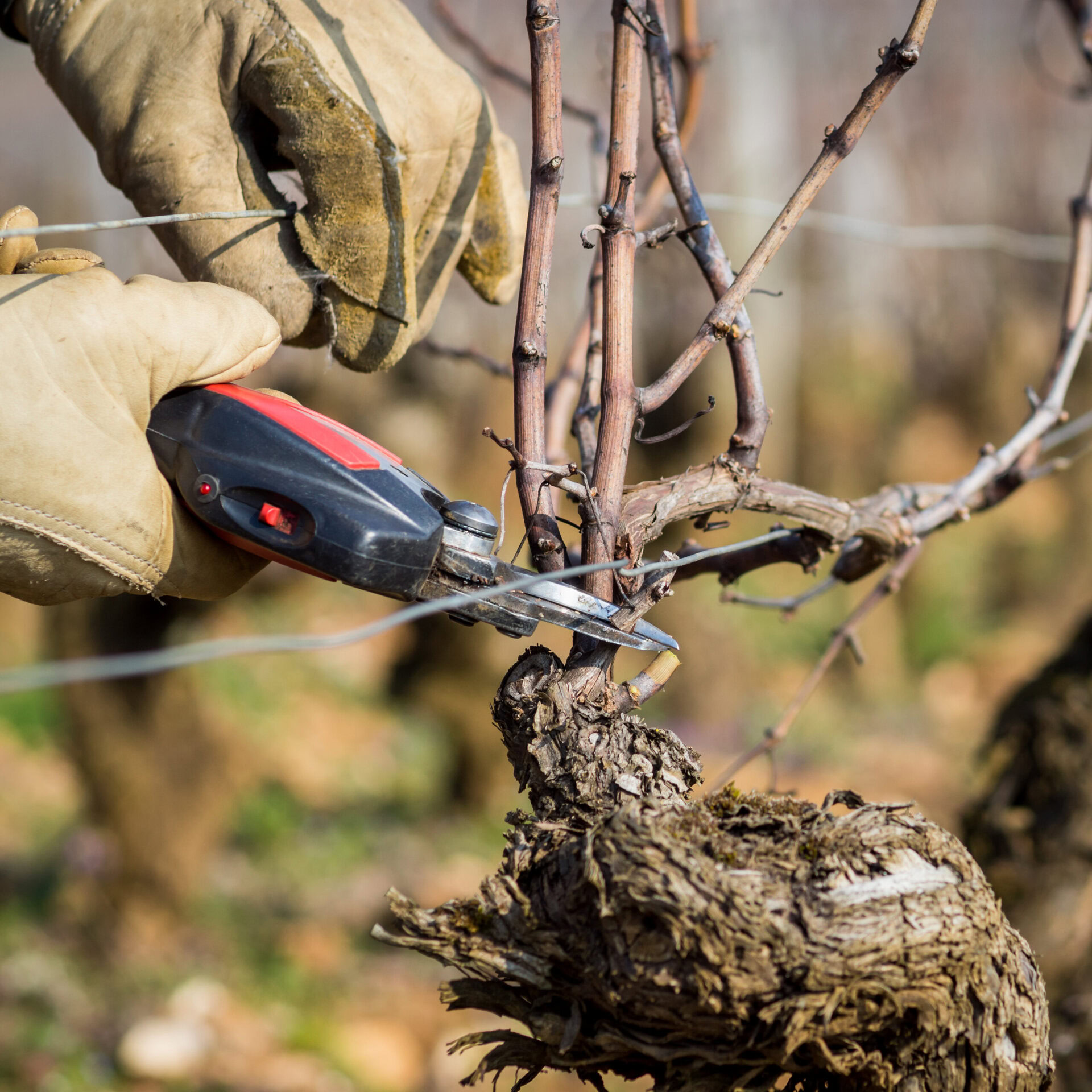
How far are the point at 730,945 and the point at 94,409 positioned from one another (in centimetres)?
84

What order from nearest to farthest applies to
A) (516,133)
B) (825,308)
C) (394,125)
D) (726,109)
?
(394,125), (516,133), (726,109), (825,308)

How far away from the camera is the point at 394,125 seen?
1219mm

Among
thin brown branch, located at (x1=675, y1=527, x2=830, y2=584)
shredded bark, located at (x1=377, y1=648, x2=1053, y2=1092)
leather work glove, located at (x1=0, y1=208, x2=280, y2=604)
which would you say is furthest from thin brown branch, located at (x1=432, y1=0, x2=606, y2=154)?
shredded bark, located at (x1=377, y1=648, x2=1053, y2=1092)

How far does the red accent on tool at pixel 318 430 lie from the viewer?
1.01 metres

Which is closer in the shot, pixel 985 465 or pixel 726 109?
pixel 985 465

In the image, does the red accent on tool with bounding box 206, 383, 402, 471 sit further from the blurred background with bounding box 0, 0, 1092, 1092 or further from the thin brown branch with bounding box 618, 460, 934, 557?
the blurred background with bounding box 0, 0, 1092, 1092

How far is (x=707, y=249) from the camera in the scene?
1303mm

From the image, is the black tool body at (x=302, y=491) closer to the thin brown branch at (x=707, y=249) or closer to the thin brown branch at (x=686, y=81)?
the thin brown branch at (x=707, y=249)

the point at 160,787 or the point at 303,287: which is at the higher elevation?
the point at 303,287

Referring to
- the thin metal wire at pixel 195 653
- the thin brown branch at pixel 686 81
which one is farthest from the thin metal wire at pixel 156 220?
the thin brown branch at pixel 686 81

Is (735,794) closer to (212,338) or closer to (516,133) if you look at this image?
(212,338)

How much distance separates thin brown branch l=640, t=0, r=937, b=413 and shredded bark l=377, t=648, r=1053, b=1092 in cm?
46

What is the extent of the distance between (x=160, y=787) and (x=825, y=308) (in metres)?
5.88

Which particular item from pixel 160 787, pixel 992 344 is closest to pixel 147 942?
pixel 160 787
